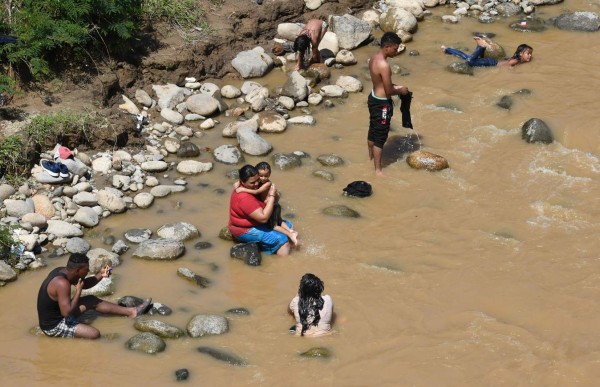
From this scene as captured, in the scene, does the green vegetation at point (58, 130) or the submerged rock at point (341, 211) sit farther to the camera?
the green vegetation at point (58, 130)

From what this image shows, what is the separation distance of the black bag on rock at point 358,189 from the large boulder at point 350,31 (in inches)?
161

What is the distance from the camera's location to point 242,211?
8250mm

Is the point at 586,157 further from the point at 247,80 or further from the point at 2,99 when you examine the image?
the point at 2,99

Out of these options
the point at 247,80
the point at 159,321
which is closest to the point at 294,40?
the point at 247,80

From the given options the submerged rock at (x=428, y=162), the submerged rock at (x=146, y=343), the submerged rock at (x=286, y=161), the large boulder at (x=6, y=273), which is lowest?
the submerged rock at (x=428, y=162)


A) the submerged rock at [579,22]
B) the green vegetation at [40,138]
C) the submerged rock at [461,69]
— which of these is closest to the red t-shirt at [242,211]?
the green vegetation at [40,138]

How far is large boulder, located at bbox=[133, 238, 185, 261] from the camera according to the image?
8.13 m

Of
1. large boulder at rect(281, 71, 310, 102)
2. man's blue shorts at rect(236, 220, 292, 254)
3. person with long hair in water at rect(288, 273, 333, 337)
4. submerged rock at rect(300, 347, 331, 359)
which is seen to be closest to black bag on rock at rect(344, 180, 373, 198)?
man's blue shorts at rect(236, 220, 292, 254)

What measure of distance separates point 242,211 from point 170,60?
4.17 m

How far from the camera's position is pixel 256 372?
6.59 m

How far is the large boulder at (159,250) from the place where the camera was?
8.13 m

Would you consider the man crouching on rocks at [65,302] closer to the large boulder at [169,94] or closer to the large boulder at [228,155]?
the large boulder at [228,155]

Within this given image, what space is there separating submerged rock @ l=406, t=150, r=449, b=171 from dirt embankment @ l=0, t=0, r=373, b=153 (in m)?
3.41

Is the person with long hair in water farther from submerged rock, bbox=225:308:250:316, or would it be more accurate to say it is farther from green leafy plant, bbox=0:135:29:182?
green leafy plant, bbox=0:135:29:182
